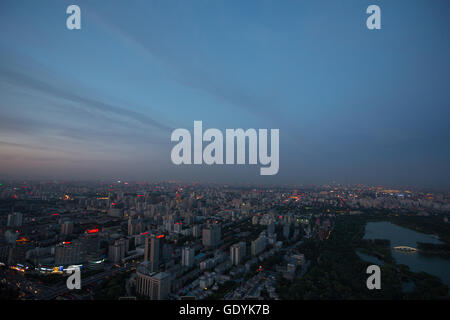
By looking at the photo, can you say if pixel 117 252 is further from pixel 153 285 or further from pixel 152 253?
pixel 153 285

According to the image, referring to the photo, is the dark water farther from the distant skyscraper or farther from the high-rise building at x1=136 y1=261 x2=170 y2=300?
the distant skyscraper

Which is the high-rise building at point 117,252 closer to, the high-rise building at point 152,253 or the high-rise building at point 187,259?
the high-rise building at point 152,253

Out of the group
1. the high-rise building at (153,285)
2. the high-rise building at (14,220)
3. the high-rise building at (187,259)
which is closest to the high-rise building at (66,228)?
the high-rise building at (14,220)

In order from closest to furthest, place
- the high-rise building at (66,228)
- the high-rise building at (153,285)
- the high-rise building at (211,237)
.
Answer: the high-rise building at (153,285) → the high-rise building at (211,237) → the high-rise building at (66,228)

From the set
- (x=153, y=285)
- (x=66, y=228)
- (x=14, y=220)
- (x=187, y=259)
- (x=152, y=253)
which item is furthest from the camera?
(x=14, y=220)

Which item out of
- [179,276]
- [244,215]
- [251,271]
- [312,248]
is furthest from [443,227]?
[179,276]

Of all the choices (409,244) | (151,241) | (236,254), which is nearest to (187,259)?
(151,241)
